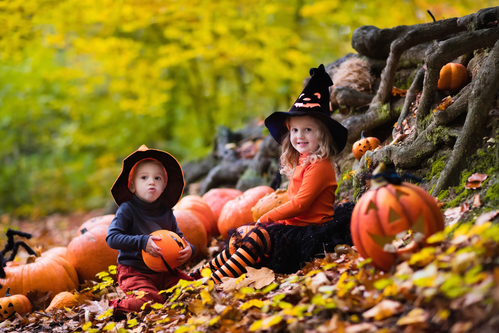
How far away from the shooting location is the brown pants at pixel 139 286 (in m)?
3.02

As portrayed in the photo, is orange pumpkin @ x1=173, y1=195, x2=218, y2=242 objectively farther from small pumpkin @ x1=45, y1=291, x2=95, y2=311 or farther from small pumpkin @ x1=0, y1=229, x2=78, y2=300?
small pumpkin @ x1=45, y1=291, x2=95, y2=311

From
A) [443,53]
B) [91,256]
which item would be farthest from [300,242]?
[91,256]

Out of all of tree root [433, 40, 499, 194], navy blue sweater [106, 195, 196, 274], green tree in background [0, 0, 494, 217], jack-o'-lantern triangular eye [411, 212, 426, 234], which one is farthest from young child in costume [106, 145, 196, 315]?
green tree in background [0, 0, 494, 217]

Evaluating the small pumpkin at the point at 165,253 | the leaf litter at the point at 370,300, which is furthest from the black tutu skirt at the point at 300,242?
the small pumpkin at the point at 165,253

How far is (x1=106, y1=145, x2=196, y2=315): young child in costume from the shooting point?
3.20 m

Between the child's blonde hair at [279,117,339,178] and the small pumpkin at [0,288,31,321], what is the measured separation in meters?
2.77

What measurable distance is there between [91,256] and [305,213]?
2547 millimetres

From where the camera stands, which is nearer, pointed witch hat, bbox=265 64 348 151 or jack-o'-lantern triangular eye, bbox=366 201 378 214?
jack-o'-lantern triangular eye, bbox=366 201 378 214

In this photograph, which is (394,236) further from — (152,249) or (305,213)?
(152,249)

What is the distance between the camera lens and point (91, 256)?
14.2 feet

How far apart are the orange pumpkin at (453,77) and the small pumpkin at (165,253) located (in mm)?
2937

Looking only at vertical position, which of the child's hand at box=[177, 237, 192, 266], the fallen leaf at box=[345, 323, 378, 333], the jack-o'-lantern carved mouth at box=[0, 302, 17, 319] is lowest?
the fallen leaf at box=[345, 323, 378, 333]

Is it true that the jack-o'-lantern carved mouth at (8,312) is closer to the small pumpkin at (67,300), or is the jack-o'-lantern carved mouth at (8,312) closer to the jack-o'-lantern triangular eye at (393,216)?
the small pumpkin at (67,300)

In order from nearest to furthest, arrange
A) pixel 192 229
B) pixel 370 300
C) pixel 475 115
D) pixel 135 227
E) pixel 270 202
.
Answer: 1. pixel 370 300
2. pixel 475 115
3. pixel 135 227
4. pixel 270 202
5. pixel 192 229
